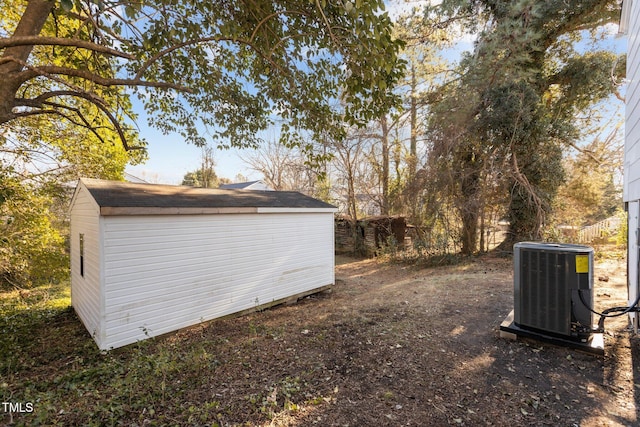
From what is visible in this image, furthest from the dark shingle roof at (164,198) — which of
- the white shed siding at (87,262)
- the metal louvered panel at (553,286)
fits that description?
the metal louvered panel at (553,286)

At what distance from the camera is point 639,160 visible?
324 centimetres

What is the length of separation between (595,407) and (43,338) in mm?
7400

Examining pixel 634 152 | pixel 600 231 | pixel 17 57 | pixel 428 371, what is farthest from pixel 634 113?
pixel 600 231

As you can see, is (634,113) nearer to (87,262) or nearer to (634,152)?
(634,152)

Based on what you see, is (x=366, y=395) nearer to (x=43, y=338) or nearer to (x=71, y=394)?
(x=71, y=394)

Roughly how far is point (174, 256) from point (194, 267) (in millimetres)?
383

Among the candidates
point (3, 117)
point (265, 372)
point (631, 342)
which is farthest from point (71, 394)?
point (631, 342)

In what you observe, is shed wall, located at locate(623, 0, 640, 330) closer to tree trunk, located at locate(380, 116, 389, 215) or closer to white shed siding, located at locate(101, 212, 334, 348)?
white shed siding, located at locate(101, 212, 334, 348)

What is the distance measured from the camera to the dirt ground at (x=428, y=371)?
234cm

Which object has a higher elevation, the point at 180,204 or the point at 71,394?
the point at 180,204

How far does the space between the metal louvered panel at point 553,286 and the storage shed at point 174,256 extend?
4.21 meters

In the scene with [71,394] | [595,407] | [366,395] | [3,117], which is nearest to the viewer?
[595,407]

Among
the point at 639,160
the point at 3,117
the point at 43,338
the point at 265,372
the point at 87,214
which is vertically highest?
the point at 3,117

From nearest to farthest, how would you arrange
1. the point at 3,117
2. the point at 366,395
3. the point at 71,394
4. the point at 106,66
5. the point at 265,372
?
1. the point at 366,395
2. the point at 71,394
3. the point at 265,372
4. the point at 3,117
5. the point at 106,66
